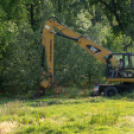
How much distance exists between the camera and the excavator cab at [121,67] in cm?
1847

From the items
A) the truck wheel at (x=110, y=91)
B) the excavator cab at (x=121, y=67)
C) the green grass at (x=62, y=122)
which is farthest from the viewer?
the truck wheel at (x=110, y=91)

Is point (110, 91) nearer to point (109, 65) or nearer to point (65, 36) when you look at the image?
point (109, 65)

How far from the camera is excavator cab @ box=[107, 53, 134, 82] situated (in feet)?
60.6

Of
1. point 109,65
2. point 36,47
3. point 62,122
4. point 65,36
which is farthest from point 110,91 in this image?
point 62,122

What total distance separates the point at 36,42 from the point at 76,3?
516 inches

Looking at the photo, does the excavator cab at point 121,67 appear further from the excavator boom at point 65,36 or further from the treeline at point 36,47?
the treeline at point 36,47

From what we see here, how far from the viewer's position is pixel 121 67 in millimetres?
18578

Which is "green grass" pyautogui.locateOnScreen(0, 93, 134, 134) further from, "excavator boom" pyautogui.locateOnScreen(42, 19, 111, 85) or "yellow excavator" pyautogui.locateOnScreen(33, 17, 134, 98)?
"excavator boom" pyautogui.locateOnScreen(42, 19, 111, 85)

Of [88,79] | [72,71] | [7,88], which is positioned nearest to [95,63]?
[88,79]

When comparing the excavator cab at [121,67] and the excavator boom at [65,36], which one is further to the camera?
the excavator boom at [65,36]

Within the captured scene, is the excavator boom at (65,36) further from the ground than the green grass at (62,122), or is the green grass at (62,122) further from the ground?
the excavator boom at (65,36)

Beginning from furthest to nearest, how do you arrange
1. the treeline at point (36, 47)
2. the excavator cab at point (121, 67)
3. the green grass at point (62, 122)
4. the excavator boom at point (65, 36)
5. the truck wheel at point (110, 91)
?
the treeline at point (36, 47) → the excavator boom at point (65, 36) → the truck wheel at point (110, 91) → the excavator cab at point (121, 67) → the green grass at point (62, 122)

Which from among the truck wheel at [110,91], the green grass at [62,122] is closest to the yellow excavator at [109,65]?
the truck wheel at [110,91]

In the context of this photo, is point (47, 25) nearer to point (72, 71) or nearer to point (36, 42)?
point (36, 42)
